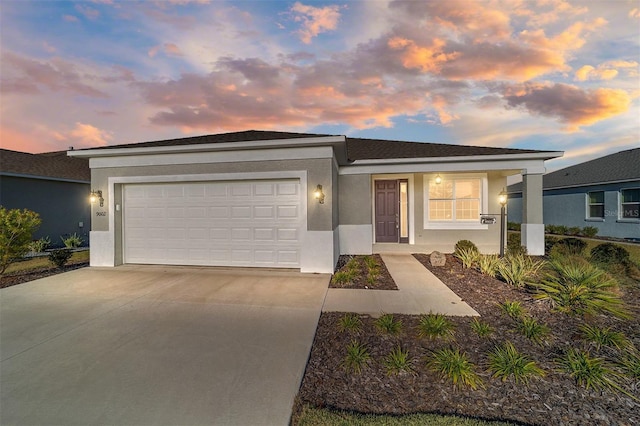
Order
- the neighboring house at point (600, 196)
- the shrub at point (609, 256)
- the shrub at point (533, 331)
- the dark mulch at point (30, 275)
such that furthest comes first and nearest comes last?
the neighboring house at point (600, 196), the shrub at point (609, 256), the dark mulch at point (30, 275), the shrub at point (533, 331)

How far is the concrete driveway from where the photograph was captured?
2.31 meters

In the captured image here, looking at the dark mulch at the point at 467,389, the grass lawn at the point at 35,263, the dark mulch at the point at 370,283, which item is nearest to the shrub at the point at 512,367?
the dark mulch at the point at 467,389

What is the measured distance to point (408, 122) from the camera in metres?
12.4

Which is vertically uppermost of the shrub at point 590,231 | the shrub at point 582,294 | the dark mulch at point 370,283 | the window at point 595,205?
the window at point 595,205

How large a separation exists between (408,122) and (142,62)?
10912 mm

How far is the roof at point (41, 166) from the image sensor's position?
11.3 metres

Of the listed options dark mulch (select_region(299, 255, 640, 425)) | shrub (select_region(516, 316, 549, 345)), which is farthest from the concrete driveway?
shrub (select_region(516, 316, 549, 345))

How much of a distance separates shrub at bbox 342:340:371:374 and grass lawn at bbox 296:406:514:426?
62cm

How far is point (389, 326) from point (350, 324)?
55 centimetres

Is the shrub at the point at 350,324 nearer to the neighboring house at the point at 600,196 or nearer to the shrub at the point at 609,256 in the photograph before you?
the shrub at the point at 609,256

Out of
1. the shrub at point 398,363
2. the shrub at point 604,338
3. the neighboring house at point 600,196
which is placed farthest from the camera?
the neighboring house at point 600,196

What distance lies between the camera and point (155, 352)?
3217 mm

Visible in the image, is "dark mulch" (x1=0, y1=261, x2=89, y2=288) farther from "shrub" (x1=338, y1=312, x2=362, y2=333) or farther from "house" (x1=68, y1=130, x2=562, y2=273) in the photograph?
"shrub" (x1=338, y1=312, x2=362, y2=333)

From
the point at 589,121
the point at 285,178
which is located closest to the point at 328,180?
the point at 285,178
